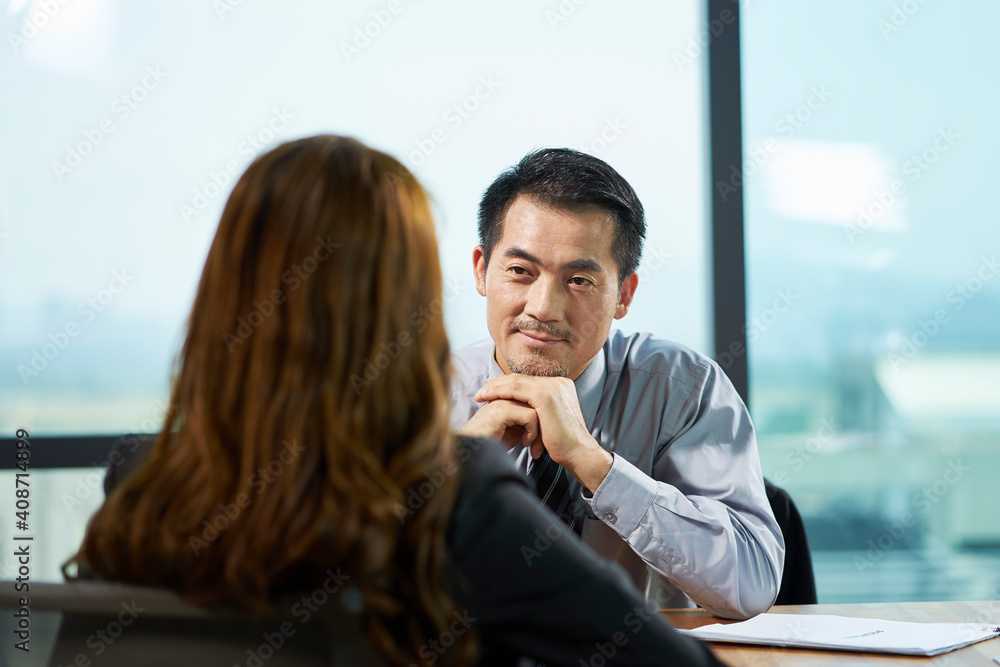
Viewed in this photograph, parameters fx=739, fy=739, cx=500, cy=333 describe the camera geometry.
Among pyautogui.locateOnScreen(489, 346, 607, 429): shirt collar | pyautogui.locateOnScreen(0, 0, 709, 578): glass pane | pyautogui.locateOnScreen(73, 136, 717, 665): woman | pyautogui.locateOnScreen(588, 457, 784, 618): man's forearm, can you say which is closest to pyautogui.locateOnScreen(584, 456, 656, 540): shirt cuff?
pyautogui.locateOnScreen(588, 457, 784, 618): man's forearm

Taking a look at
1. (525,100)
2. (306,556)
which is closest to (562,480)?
(306,556)

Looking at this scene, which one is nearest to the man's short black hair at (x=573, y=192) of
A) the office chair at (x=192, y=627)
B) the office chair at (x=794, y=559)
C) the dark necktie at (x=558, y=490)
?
the dark necktie at (x=558, y=490)

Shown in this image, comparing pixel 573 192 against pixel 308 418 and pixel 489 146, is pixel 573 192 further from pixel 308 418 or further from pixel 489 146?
pixel 308 418

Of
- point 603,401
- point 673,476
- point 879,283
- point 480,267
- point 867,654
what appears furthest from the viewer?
point 879,283

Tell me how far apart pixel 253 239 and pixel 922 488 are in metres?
2.77

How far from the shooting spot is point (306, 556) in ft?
2.15

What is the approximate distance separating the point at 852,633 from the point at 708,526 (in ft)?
0.97

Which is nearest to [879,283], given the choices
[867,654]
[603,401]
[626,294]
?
[626,294]

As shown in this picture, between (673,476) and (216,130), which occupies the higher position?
(216,130)

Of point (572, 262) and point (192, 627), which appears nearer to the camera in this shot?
point (192, 627)

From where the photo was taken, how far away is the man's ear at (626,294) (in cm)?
178

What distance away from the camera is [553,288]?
164 cm

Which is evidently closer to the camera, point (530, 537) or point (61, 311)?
point (530, 537)

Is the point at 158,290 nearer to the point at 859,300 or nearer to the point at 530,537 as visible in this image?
the point at 530,537
